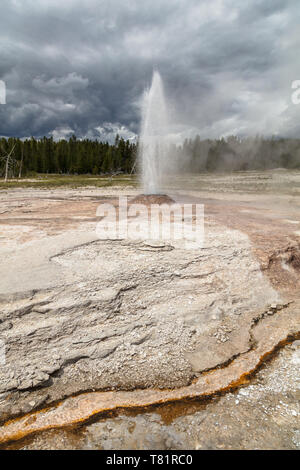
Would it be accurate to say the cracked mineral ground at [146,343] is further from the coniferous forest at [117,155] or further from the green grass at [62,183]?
the coniferous forest at [117,155]

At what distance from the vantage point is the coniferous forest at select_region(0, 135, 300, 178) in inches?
1093

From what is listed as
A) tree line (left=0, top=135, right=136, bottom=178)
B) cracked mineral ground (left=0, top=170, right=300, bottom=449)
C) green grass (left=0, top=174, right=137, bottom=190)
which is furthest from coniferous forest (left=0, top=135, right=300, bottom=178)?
cracked mineral ground (left=0, top=170, right=300, bottom=449)

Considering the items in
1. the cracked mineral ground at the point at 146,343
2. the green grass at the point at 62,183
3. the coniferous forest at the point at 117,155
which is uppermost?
the coniferous forest at the point at 117,155

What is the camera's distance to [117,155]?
44.4 m

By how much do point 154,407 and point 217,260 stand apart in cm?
239

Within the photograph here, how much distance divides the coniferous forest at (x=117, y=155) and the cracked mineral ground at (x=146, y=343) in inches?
1044

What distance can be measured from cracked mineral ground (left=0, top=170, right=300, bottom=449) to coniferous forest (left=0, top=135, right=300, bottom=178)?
26524 mm

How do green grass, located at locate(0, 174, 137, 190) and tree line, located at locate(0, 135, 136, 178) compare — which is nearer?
green grass, located at locate(0, 174, 137, 190)

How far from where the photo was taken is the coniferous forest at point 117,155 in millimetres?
27766

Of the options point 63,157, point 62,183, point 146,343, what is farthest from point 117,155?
point 146,343

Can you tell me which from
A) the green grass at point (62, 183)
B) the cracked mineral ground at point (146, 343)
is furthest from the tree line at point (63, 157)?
the cracked mineral ground at point (146, 343)

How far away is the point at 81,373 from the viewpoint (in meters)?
2.83

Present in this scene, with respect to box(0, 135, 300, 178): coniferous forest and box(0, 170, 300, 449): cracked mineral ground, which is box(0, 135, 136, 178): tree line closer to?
box(0, 135, 300, 178): coniferous forest
